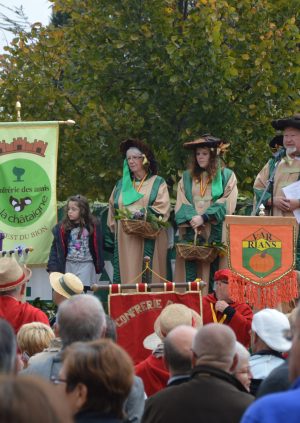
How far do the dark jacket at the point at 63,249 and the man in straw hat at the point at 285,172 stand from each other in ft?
6.43

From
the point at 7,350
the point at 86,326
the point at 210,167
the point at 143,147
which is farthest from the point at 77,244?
the point at 7,350

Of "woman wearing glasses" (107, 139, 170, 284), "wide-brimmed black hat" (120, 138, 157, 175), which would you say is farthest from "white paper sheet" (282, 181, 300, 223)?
"wide-brimmed black hat" (120, 138, 157, 175)

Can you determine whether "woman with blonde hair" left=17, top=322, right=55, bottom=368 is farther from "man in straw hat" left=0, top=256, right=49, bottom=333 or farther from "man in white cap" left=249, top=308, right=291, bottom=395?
"man in straw hat" left=0, top=256, right=49, bottom=333

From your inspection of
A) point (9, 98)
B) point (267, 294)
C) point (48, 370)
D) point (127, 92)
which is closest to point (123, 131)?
point (127, 92)

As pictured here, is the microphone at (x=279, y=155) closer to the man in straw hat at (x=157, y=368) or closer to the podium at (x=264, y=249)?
the podium at (x=264, y=249)

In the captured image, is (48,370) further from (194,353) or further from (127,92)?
(127,92)

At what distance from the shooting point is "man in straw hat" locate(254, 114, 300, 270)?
12078 millimetres

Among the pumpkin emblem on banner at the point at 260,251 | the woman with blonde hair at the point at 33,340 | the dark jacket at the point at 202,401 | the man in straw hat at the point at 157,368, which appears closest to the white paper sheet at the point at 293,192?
the pumpkin emblem on banner at the point at 260,251

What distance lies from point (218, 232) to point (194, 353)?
7371mm

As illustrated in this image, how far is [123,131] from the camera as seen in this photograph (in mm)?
15719

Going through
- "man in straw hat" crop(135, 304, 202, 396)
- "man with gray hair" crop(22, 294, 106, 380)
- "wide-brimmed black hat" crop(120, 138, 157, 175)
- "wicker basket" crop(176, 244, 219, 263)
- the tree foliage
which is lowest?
"man in straw hat" crop(135, 304, 202, 396)

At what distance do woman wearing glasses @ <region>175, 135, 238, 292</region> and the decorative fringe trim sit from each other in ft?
5.93

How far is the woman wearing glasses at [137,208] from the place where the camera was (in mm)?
13250

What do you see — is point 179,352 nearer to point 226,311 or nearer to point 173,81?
point 226,311
